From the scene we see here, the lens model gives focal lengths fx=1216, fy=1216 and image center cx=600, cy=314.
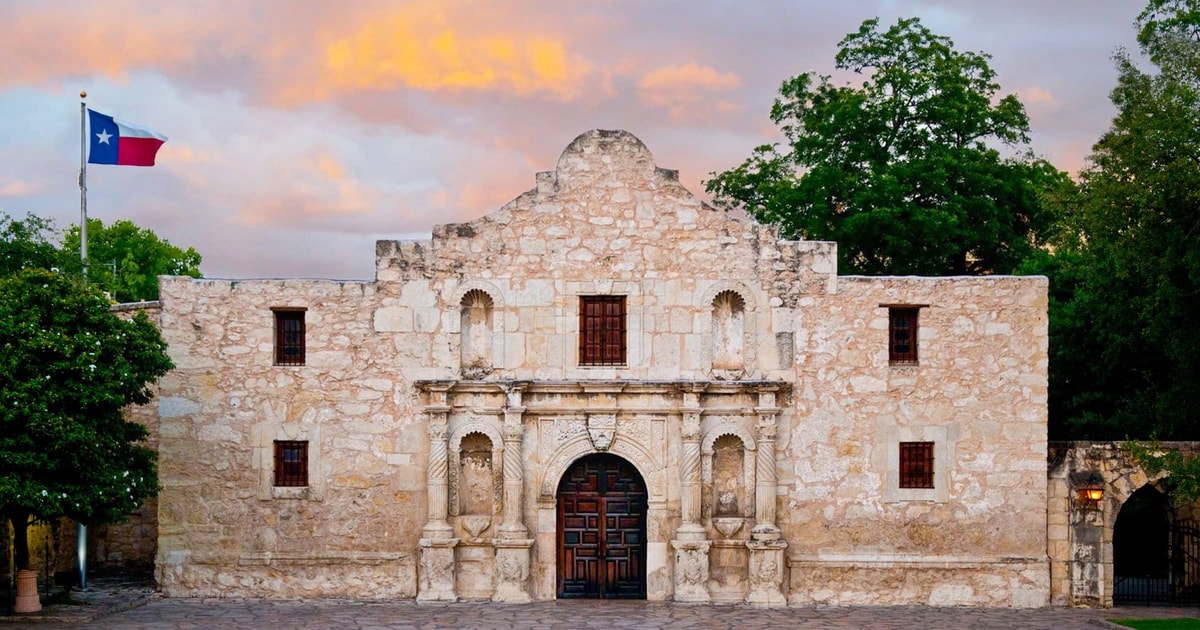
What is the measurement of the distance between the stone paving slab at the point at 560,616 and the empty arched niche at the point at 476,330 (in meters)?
4.36

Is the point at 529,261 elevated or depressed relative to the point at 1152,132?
depressed

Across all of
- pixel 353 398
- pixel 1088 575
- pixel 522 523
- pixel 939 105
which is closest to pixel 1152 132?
pixel 1088 575

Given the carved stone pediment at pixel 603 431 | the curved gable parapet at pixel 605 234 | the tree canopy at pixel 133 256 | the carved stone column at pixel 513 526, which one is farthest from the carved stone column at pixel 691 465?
the tree canopy at pixel 133 256

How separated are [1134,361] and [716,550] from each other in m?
13.1

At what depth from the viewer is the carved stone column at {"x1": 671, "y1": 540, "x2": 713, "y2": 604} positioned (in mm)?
21750

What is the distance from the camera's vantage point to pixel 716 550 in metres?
22.1

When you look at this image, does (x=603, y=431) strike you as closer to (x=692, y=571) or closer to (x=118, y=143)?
(x=692, y=571)

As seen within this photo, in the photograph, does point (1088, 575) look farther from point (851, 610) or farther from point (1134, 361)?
point (1134, 361)

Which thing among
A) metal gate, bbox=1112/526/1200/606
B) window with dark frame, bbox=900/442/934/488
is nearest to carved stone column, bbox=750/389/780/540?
window with dark frame, bbox=900/442/934/488

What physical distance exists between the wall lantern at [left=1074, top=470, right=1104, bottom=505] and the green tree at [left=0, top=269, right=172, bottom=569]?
647 inches

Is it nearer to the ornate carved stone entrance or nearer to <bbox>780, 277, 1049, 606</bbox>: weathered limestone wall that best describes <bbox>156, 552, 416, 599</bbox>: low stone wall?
the ornate carved stone entrance

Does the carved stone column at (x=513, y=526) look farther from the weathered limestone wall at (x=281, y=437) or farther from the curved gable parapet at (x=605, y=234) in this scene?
the curved gable parapet at (x=605, y=234)

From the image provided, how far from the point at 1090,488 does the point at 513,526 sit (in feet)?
34.4

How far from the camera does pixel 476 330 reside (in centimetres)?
2272
